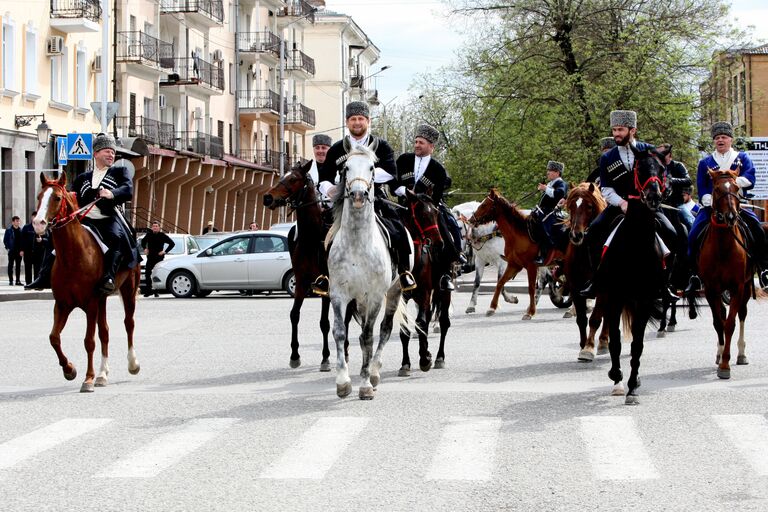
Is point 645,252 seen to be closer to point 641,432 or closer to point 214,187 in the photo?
point 641,432

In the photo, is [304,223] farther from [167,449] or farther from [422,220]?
[167,449]

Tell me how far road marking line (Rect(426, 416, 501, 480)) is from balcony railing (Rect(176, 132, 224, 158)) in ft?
167

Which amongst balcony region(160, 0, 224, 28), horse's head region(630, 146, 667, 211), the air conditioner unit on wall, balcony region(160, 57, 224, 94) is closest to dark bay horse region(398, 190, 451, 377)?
horse's head region(630, 146, 667, 211)

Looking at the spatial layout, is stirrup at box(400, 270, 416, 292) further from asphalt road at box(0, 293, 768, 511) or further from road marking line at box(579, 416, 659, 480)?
road marking line at box(579, 416, 659, 480)

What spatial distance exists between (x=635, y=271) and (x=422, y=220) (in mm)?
2730

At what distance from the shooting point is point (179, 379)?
47.4 ft

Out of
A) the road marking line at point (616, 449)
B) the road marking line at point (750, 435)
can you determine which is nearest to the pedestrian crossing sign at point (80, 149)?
the road marking line at point (616, 449)

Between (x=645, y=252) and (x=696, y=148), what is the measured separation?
115 ft

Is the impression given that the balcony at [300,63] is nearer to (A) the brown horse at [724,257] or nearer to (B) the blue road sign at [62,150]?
(B) the blue road sign at [62,150]

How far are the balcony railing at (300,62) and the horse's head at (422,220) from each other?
244 ft

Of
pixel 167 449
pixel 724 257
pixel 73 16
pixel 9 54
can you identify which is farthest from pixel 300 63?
pixel 167 449

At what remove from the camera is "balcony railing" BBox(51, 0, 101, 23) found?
47.9m

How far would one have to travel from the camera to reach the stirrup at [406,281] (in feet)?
44.3

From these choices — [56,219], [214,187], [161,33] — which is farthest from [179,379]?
[214,187]
